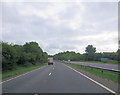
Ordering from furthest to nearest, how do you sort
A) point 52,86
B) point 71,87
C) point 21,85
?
point 21,85 → point 52,86 → point 71,87

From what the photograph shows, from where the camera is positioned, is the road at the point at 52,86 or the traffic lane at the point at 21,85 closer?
the road at the point at 52,86

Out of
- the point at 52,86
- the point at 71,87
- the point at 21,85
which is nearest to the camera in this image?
the point at 71,87

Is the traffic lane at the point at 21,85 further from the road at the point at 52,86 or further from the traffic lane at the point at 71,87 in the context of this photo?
the traffic lane at the point at 71,87

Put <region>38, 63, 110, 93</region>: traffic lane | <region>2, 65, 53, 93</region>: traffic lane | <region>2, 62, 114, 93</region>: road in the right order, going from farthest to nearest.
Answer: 1. <region>2, 65, 53, 93</region>: traffic lane
2. <region>2, 62, 114, 93</region>: road
3. <region>38, 63, 110, 93</region>: traffic lane

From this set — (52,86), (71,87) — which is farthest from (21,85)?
(71,87)

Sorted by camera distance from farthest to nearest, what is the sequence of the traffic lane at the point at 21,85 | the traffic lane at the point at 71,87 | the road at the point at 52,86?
1. the traffic lane at the point at 21,85
2. the road at the point at 52,86
3. the traffic lane at the point at 71,87

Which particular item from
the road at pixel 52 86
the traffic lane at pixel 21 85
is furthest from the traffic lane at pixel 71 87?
the traffic lane at pixel 21 85

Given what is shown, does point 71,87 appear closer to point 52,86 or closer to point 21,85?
point 52,86

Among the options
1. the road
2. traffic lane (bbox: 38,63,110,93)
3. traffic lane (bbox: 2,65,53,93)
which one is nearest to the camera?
traffic lane (bbox: 38,63,110,93)

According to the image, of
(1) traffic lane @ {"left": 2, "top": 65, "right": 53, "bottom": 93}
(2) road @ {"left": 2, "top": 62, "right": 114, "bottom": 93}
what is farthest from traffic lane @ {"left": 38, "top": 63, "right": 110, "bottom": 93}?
(1) traffic lane @ {"left": 2, "top": 65, "right": 53, "bottom": 93}

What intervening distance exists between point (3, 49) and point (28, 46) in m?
36.7

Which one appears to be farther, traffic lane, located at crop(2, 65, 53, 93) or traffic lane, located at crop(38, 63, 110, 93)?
traffic lane, located at crop(2, 65, 53, 93)

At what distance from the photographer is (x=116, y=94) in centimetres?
840

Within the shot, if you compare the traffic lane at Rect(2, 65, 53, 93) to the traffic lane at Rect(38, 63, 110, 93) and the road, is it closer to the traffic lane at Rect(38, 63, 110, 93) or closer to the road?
the road
